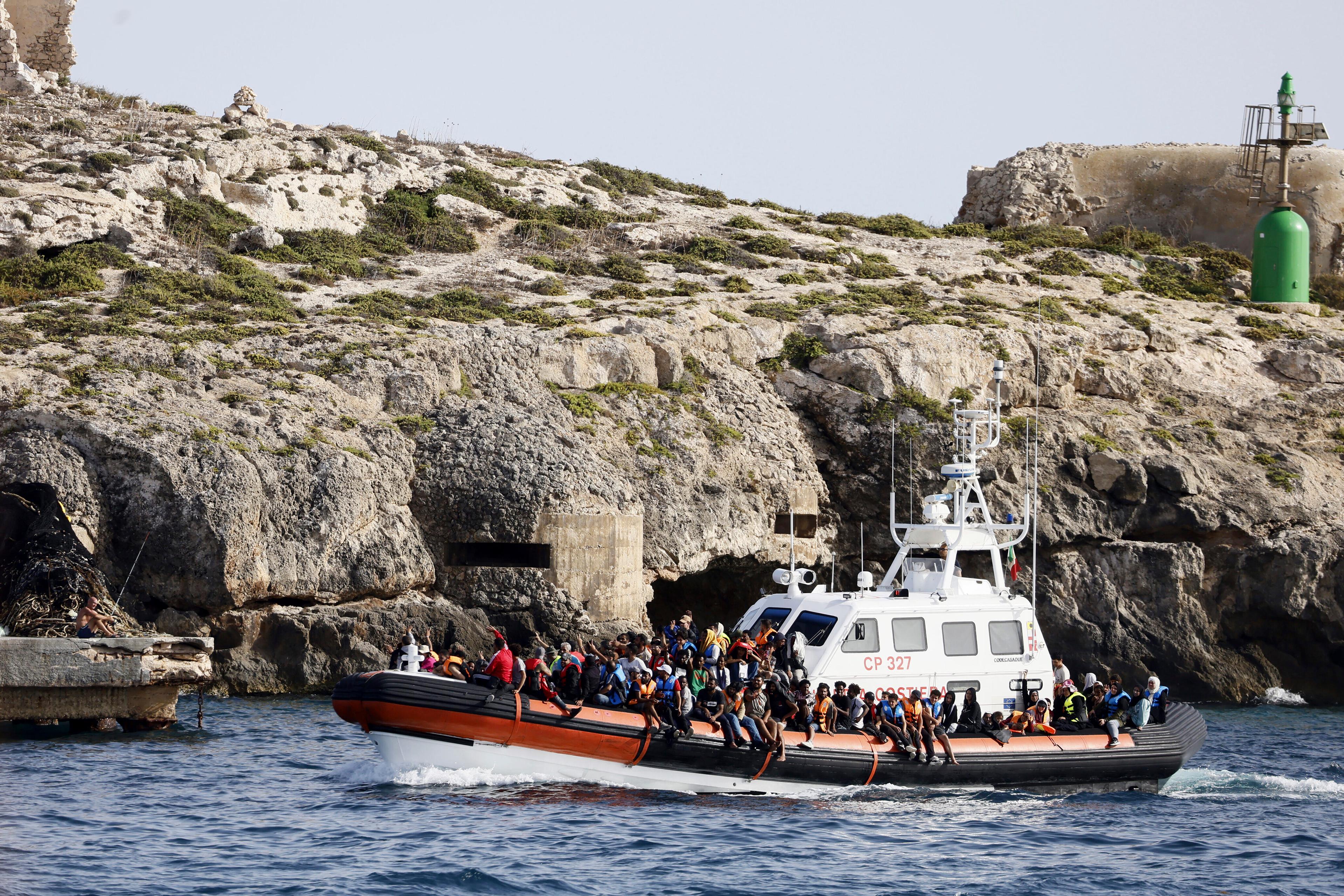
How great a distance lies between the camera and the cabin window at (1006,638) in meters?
22.6

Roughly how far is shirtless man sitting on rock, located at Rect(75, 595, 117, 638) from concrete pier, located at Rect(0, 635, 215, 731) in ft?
1.36

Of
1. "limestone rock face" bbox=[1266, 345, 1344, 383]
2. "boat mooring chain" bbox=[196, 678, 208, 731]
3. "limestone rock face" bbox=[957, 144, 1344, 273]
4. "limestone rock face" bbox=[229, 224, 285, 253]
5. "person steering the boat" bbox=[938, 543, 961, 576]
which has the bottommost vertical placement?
"boat mooring chain" bbox=[196, 678, 208, 731]

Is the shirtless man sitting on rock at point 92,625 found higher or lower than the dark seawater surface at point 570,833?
higher

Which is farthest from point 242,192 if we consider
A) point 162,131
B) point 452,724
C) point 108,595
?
point 452,724

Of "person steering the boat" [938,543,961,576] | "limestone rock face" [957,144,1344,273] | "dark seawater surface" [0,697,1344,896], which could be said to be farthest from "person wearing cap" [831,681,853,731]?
"limestone rock face" [957,144,1344,273]

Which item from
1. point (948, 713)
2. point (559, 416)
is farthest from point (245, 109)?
point (948, 713)

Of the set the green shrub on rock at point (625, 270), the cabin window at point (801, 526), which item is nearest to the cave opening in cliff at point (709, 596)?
the cabin window at point (801, 526)

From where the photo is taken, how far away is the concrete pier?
900 inches

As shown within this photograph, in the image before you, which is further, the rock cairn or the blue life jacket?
the rock cairn

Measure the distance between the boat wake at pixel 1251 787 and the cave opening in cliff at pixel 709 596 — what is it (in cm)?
1499

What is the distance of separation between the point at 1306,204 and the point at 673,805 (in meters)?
46.9

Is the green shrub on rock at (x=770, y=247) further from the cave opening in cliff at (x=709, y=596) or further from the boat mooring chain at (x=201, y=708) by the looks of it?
the boat mooring chain at (x=201, y=708)

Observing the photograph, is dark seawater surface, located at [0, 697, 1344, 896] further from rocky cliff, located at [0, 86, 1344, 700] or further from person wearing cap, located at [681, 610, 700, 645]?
rocky cliff, located at [0, 86, 1344, 700]

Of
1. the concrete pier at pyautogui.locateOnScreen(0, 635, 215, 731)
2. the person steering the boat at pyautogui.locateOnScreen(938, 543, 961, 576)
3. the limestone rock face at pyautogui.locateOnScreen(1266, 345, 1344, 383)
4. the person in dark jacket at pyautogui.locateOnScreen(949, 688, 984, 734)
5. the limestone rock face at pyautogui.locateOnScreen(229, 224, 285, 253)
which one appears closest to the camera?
the person in dark jacket at pyautogui.locateOnScreen(949, 688, 984, 734)
